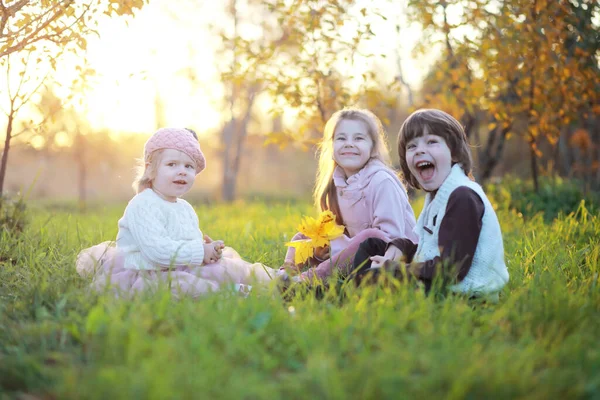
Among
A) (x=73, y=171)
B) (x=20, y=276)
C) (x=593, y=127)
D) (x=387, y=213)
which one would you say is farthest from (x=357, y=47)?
(x=73, y=171)

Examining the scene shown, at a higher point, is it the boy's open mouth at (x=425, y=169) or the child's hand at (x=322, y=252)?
the boy's open mouth at (x=425, y=169)

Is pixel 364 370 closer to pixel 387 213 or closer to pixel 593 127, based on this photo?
pixel 387 213

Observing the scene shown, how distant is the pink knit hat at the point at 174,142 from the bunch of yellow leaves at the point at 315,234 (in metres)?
0.96

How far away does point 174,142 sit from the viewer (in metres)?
3.80

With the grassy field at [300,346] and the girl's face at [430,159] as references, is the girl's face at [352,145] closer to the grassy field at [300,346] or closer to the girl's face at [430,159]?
the girl's face at [430,159]

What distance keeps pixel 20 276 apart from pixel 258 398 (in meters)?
2.50

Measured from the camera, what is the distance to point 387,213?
13.5ft

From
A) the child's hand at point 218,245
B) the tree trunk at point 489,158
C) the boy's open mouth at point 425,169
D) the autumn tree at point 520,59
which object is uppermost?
the autumn tree at point 520,59

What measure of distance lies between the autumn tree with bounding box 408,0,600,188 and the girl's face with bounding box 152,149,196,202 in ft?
11.6

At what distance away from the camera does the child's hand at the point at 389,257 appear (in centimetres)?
342

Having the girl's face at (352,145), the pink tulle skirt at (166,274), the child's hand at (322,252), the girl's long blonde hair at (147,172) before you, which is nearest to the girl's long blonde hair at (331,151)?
the girl's face at (352,145)

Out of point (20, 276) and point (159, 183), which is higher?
point (159, 183)

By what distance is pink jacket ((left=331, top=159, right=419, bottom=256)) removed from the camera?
4.12m

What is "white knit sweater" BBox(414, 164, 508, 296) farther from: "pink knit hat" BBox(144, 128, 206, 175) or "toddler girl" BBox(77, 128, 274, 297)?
"pink knit hat" BBox(144, 128, 206, 175)
